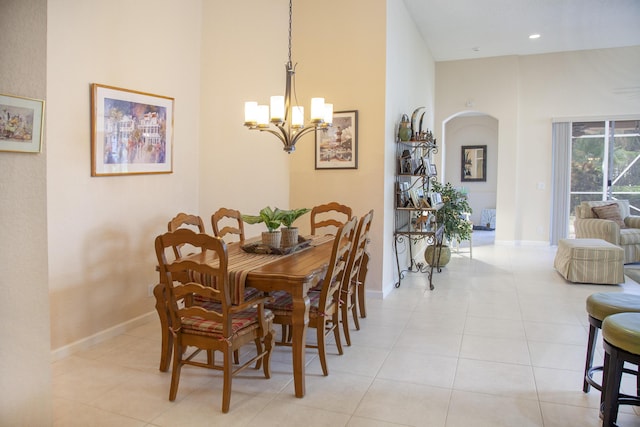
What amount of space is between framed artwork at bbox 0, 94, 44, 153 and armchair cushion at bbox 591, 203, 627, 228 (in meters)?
7.26

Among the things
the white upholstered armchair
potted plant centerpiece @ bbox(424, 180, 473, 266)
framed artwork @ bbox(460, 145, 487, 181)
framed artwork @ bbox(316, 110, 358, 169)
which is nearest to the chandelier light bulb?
framed artwork @ bbox(316, 110, 358, 169)

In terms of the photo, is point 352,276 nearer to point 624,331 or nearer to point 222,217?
point 222,217

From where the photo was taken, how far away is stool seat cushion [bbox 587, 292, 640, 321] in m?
2.55

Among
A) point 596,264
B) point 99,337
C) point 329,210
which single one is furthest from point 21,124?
point 596,264

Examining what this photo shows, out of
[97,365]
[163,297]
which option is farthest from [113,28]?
[97,365]

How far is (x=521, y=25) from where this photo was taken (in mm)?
6660

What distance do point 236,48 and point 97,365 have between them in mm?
3154

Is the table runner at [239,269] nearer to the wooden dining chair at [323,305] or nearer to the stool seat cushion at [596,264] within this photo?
the wooden dining chair at [323,305]

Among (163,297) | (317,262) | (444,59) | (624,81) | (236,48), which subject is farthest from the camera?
(444,59)

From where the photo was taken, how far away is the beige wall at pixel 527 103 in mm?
8023

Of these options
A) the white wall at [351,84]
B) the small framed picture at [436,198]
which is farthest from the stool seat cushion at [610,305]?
the small framed picture at [436,198]

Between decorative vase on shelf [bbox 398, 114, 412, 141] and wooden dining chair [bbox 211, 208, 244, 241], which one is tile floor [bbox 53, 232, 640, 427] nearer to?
wooden dining chair [bbox 211, 208, 244, 241]

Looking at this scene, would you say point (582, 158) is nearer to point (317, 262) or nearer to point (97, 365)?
point (317, 262)

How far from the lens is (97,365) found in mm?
3197
